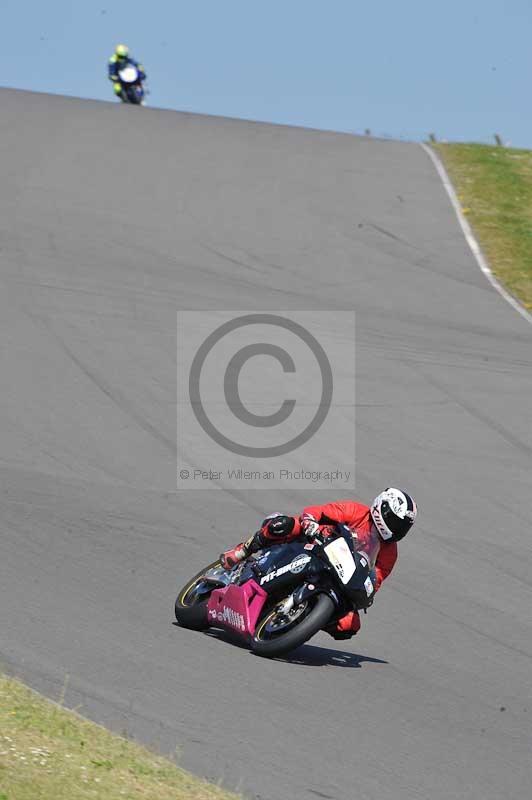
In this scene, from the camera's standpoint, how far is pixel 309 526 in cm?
778

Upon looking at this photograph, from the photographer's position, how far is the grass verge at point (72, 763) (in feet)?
15.5

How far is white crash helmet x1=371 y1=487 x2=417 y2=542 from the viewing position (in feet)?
25.4

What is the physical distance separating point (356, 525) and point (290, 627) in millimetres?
838

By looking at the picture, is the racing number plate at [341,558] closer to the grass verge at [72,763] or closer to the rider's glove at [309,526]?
the rider's glove at [309,526]

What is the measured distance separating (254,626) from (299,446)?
17.0 feet

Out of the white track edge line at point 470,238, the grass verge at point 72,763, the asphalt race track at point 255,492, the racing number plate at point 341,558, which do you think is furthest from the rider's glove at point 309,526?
the white track edge line at point 470,238

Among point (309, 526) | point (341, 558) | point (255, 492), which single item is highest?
point (255, 492)

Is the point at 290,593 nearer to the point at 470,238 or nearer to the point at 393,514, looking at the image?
the point at 393,514

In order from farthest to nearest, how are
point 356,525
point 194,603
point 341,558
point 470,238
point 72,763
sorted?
point 470,238
point 194,603
point 356,525
point 341,558
point 72,763

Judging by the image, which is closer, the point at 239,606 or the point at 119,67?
the point at 239,606

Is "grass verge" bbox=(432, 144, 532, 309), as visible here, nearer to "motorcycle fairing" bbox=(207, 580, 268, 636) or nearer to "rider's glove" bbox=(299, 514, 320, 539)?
"rider's glove" bbox=(299, 514, 320, 539)

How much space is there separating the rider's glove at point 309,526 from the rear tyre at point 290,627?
44 cm

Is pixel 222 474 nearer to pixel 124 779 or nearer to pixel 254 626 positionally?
pixel 254 626

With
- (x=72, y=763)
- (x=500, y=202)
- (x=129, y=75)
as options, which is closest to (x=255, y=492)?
(x=72, y=763)
